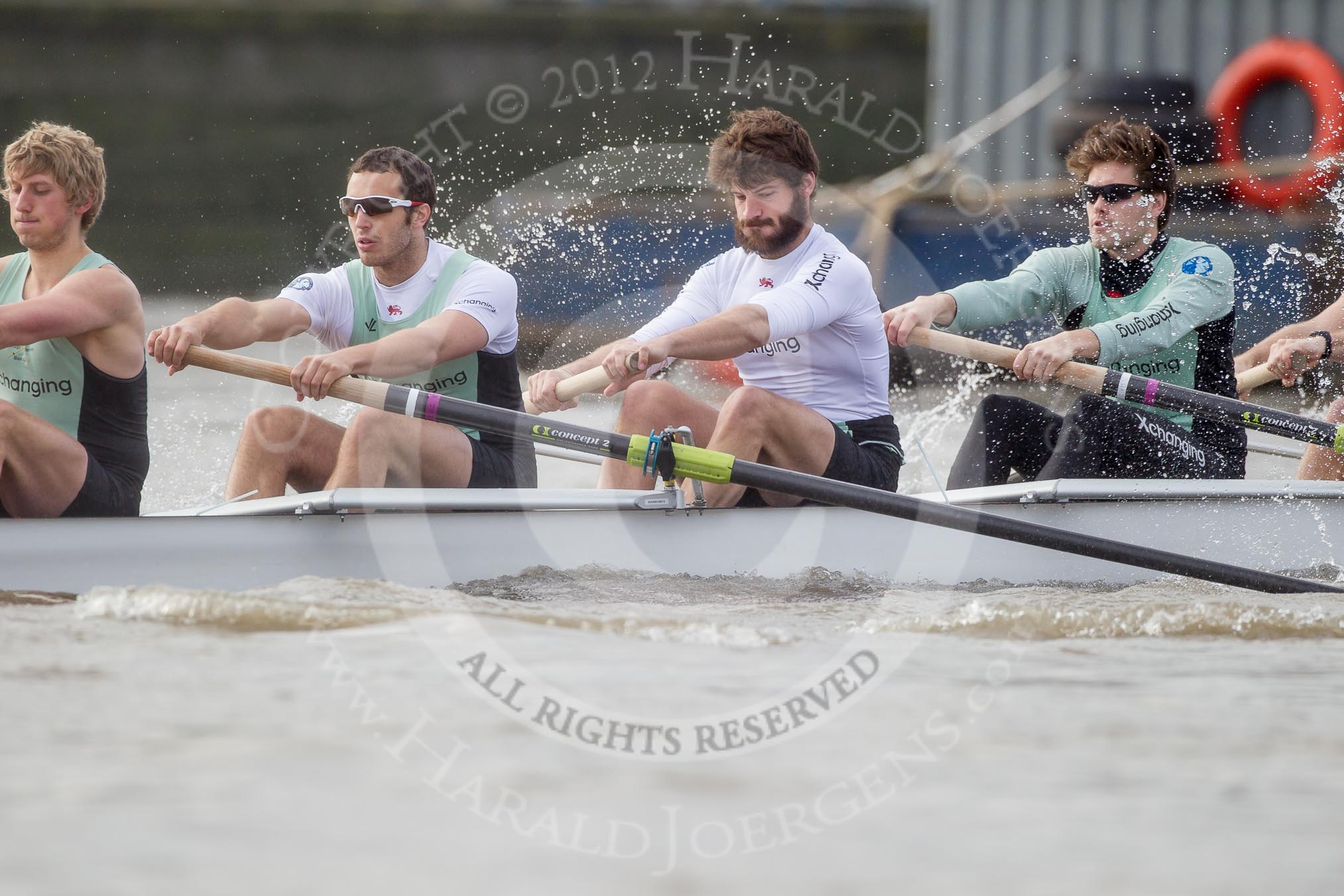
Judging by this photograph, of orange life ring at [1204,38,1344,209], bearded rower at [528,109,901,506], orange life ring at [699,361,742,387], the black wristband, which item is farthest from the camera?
orange life ring at [1204,38,1344,209]

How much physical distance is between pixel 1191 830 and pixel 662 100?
13.5m

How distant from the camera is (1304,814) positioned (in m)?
2.04

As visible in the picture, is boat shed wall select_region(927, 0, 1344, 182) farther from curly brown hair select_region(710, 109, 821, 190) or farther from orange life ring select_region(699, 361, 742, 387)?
curly brown hair select_region(710, 109, 821, 190)

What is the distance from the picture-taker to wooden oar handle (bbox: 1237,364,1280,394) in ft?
13.7

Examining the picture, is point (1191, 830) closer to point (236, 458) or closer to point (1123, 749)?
point (1123, 749)

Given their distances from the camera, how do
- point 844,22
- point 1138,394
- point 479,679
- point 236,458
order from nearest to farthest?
point 479,679 < point 236,458 < point 1138,394 < point 844,22

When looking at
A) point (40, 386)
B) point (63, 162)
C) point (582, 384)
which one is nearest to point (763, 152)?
point (582, 384)

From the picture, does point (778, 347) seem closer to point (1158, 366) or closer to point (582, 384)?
point (582, 384)

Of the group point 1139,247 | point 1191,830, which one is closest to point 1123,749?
point 1191,830

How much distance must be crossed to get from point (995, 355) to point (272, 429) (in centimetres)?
187

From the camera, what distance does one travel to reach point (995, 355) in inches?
146

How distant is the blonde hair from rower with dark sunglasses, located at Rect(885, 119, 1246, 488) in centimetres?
202

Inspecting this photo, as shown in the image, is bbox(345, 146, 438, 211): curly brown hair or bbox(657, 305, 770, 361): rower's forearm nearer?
bbox(657, 305, 770, 361): rower's forearm

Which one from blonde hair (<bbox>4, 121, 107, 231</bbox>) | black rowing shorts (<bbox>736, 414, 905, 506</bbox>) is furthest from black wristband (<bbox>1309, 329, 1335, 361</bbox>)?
blonde hair (<bbox>4, 121, 107, 231</bbox>)
